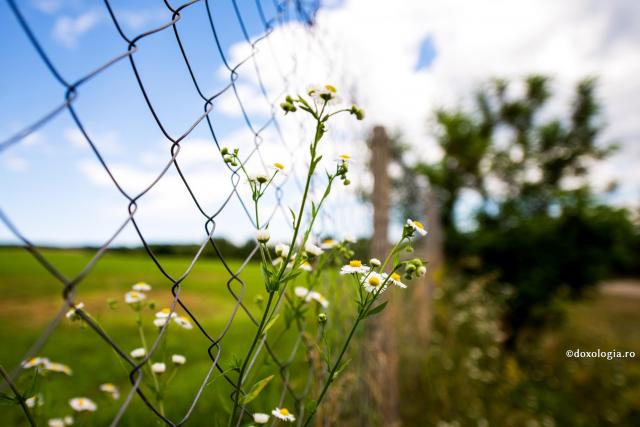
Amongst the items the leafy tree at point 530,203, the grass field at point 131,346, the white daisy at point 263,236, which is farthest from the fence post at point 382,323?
the leafy tree at point 530,203

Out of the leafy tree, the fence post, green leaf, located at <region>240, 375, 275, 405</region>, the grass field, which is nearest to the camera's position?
green leaf, located at <region>240, 375, 275, 405</region>

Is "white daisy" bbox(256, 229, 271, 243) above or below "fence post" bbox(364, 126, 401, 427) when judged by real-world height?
below

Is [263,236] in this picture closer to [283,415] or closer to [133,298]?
[283,415]

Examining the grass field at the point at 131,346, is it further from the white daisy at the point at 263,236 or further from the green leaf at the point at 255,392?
the white daisy at the point at 263,236

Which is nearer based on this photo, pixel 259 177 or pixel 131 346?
pixel 259 177

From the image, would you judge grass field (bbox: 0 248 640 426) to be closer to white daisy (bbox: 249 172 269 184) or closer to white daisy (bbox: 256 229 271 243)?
white daisy (bbox: 256 229 271 243)

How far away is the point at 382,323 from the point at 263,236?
→ 4.48ft

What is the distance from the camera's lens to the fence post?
174cm

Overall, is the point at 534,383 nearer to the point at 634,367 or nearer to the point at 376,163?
the point at 634,367

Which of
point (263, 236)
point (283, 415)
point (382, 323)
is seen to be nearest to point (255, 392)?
point (283, 415)

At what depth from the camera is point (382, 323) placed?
1.84 m

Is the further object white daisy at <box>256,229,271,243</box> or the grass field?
the grass field

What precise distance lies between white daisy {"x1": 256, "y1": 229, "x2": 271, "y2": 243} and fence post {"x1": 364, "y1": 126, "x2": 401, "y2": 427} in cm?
121

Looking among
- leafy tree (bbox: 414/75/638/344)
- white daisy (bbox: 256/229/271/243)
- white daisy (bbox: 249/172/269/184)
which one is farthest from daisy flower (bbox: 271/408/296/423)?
leafy tree (bbox: 414/75/638/344)
